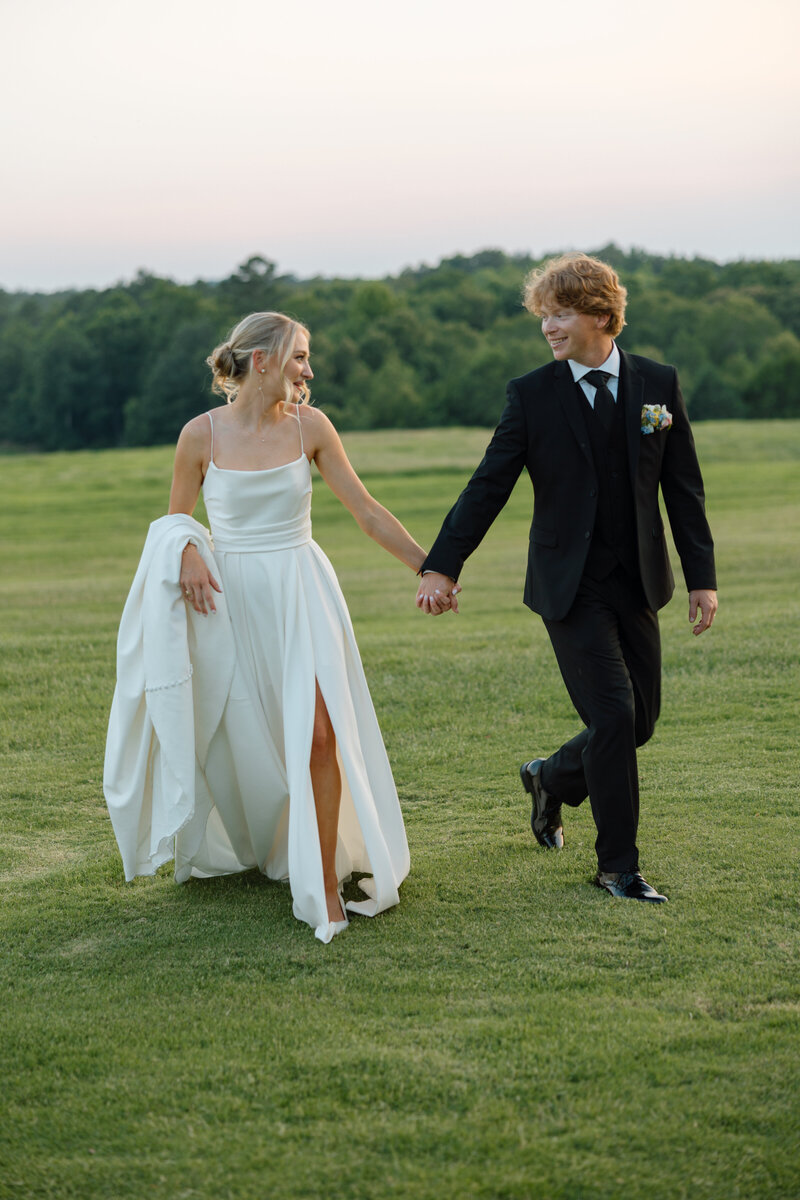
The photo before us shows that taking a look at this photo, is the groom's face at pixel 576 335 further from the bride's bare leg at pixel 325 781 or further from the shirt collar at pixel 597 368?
the bride's bare leg at pixel 325 781

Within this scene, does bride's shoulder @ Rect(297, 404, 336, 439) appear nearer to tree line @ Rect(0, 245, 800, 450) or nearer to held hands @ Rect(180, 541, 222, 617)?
held hands @ Rect(180, 541, 222, 617)

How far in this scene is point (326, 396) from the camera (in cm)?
7556

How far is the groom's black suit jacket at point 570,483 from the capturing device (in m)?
5.12

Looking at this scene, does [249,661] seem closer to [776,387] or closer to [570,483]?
[570,483]

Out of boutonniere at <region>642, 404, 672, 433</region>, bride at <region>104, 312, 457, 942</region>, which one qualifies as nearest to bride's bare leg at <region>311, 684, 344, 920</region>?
bride at <region>104, 312, 457, 942</region>

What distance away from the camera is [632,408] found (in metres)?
5.15

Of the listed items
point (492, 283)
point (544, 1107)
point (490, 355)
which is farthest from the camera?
point (492, 283)

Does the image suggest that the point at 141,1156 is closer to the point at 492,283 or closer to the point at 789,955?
the point at 789,955

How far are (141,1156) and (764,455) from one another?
116 feet

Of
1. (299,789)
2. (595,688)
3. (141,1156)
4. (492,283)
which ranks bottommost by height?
(141,1156)

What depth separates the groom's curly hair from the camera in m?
5.11

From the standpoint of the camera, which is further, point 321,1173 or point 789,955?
point 789,955

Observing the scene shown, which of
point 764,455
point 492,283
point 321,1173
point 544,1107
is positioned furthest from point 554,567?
point 492,283

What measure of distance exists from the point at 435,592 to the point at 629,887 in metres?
1.45
